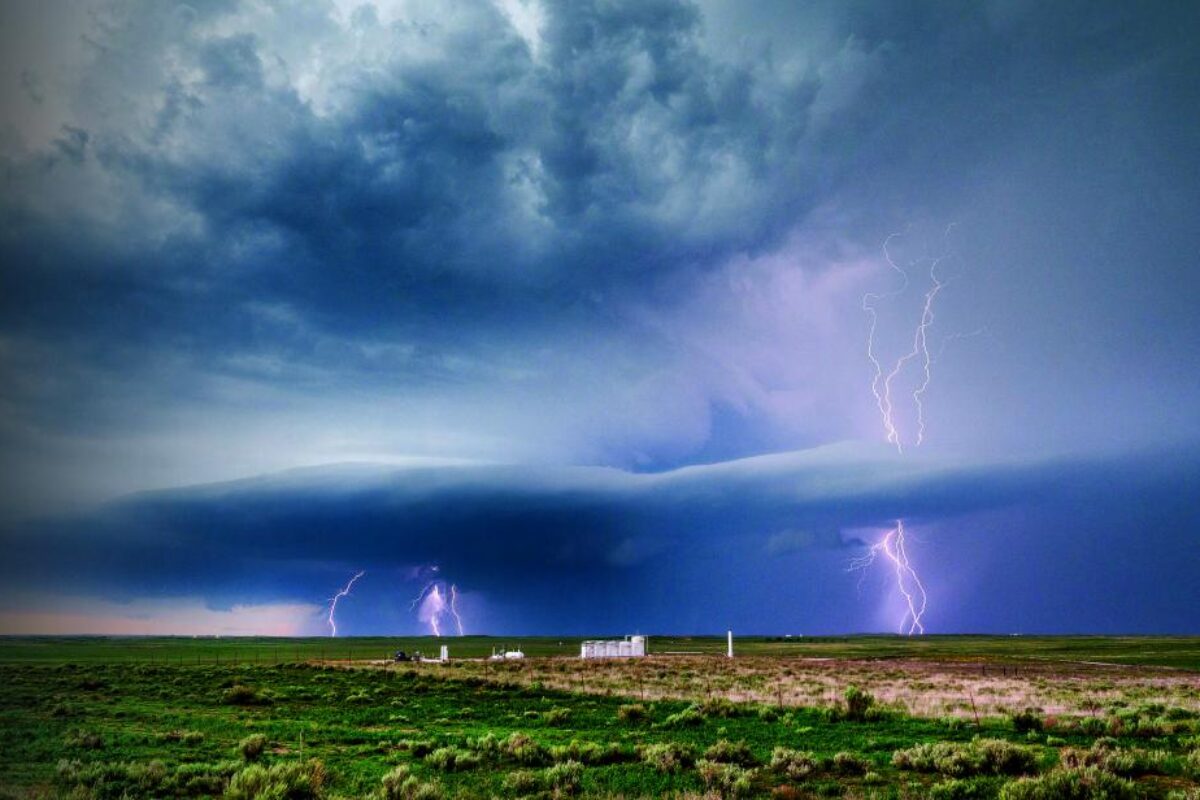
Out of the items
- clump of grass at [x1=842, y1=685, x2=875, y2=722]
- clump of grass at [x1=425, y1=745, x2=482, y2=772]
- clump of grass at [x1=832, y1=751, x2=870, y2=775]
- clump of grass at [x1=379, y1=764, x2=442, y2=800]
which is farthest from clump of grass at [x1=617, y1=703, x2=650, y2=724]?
clump of grass at [x1=379, y1=764, x2=442, y2=800]

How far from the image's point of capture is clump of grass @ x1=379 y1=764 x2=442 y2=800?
15.1m

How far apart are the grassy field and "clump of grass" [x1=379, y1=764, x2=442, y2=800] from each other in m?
0.08

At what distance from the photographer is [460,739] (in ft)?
79.4

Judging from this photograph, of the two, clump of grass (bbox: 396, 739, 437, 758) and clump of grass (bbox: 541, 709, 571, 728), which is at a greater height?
clump of grass (bbox: 396, 739, 437, 758)

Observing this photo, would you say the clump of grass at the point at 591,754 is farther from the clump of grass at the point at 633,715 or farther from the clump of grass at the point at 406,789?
the clump of grass at the point at 633,715

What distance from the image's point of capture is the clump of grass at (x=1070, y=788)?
46.9 ft

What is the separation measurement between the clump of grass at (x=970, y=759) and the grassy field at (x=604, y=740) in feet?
0.19

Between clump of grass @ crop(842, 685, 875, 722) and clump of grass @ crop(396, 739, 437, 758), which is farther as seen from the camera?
clump of grass @ crop(842, 685, 875, 722)

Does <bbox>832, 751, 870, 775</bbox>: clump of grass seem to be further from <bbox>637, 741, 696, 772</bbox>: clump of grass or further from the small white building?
the small white building

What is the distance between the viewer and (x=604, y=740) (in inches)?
945

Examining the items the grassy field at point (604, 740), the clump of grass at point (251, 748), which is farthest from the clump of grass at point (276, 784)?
the clump of grass at point (251, 748)

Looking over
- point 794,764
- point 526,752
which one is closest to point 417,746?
point 526,752

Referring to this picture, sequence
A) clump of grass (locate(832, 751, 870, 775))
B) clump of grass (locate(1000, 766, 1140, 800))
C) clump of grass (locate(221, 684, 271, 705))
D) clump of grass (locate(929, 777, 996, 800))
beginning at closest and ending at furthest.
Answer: clump of grass (locate(1000, 766, 1140, 800)), clump of grass (locate(929, 777, 996, 800)), clump of grass (locate(832, 751, 870, 775)), clump of grass (locate(221, 684, 271, 705))

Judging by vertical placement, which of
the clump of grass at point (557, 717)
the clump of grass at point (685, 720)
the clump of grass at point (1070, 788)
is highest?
the clump of grass at point (1070, 788)
